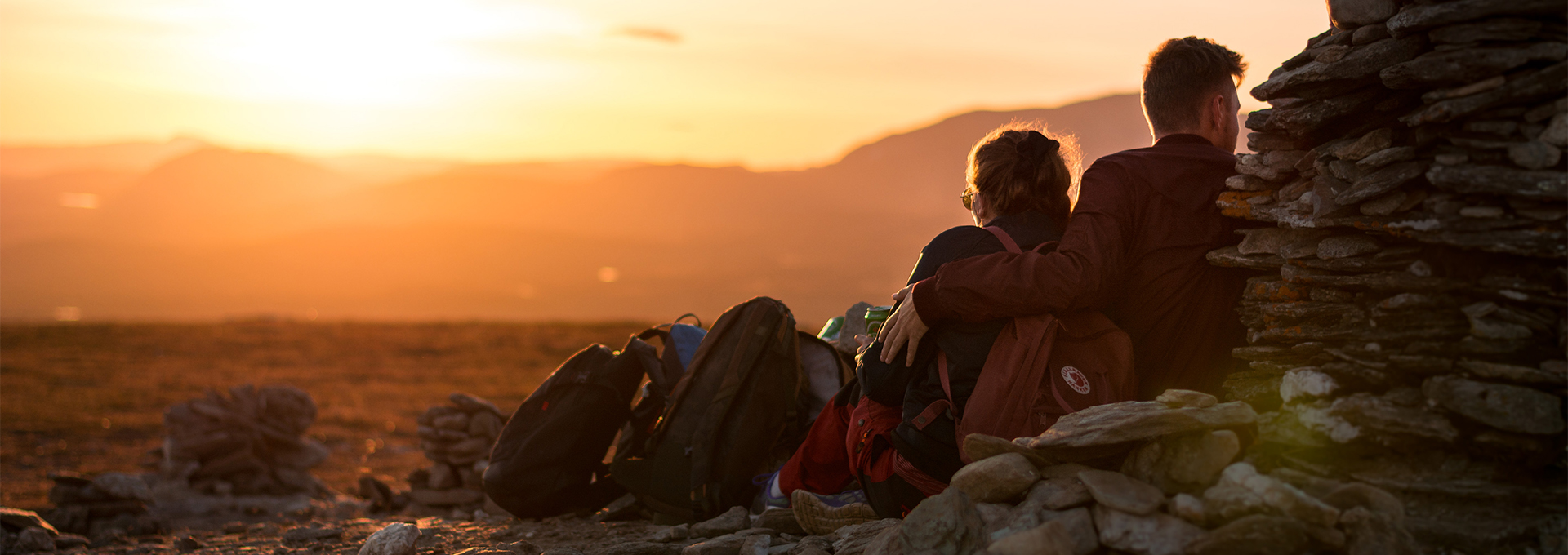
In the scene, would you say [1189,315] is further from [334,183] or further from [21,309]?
[334,183]

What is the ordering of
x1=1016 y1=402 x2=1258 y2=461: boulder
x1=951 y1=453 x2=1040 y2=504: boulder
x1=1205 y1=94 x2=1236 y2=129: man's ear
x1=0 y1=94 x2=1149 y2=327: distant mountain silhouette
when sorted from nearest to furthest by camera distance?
x1=1016 y1=402 x2=1258 y2=461: boulder
x1=951 y1=453 x2=1040 y2=504: boulder
x1=1205 y1=94 x2=1236 y2=129: man's ear
x1=0 y1=94 x2=1149 y2=327: distant mountain silhouette

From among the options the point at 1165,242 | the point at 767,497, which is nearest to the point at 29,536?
the point at 767,497

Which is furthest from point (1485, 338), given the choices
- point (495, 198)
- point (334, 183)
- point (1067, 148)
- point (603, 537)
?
point (334, 183)

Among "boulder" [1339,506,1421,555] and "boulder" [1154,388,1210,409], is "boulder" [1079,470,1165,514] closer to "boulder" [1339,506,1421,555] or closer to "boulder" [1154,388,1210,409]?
"boulder" [1154,388,1210,409]

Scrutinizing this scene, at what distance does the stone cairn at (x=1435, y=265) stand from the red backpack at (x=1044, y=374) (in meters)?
0.66

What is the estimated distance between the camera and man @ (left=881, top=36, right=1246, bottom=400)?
4.00m

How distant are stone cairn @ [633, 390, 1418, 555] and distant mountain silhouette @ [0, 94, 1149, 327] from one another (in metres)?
44.6

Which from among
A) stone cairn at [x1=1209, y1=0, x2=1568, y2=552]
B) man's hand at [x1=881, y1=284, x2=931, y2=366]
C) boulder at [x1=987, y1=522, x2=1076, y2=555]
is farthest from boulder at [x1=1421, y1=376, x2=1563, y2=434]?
man's hand at [x1=881, y1=284, x2=931, y2=366]

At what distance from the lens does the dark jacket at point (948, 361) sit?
4078 mm

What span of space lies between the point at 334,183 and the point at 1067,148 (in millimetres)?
203762

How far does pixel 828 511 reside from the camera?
186 inches

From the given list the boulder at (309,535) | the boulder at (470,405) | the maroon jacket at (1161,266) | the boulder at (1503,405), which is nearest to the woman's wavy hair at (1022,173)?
the maroon jacket at (1161,266)

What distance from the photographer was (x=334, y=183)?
186 meters

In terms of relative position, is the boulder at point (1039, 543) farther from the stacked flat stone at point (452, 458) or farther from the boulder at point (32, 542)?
the boulder at point (32, 542)
